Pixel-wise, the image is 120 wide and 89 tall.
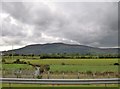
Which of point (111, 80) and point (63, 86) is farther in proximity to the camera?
point (63, 86)

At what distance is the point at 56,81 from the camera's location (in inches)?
538

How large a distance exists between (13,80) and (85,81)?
11.5ft

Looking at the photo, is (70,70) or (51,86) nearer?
(51,86)

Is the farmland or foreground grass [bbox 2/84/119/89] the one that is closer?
foreground grass [bbox 2/84/119/89]

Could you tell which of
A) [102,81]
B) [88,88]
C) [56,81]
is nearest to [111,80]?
[102,81]

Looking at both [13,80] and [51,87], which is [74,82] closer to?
[51,87]

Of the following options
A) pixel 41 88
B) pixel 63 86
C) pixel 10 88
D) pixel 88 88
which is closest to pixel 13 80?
pixel 10 88

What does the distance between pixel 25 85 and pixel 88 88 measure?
10.9 feet

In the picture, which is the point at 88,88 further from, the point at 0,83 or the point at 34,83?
the point at 0,83

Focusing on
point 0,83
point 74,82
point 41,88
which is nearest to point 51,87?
point 41,88

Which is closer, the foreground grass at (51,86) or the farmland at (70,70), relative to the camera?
the foreground grass at (51,86)

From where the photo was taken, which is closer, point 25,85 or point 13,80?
point 13,80

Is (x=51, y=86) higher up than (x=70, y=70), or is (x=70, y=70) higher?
(x=51, y=86)

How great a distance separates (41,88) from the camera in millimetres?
14414
